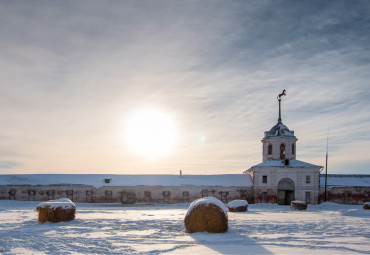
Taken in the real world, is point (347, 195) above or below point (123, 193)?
above

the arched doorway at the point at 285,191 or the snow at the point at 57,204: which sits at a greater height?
the snow at the point at 57,204

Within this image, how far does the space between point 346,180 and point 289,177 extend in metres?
8.79

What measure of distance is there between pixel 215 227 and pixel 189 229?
3.37 ft

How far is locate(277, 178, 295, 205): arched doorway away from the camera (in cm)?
3944

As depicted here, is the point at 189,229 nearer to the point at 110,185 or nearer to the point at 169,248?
the point at 169,248

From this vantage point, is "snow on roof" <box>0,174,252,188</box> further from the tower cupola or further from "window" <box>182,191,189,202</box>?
the tower cupola

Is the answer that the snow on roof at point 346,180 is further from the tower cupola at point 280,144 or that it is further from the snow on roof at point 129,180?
the snow on roof at point 129,180

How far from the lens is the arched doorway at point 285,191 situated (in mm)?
39438

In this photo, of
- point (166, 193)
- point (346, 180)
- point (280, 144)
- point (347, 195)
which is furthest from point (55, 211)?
point (346, 180)

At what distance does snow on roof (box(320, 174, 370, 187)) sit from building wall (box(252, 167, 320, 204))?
2550 millimetres

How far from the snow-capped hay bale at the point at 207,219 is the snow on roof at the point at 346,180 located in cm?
3156

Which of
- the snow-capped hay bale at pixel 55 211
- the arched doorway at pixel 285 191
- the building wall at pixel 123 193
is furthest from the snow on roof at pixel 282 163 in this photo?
the snow-capped hay bale at pixel 55 211

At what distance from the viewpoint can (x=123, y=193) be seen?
40500 mm

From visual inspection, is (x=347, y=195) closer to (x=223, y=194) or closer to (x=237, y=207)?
(x=223, y=194)
